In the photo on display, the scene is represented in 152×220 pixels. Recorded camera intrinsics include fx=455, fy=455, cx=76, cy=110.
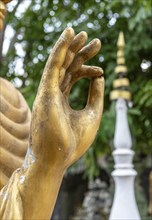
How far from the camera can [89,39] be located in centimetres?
498

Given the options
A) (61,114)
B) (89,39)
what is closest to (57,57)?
(61,114)

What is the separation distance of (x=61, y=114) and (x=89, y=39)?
13.8 feet

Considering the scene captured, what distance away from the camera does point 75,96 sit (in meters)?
5.19

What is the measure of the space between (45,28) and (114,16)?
2.75ft

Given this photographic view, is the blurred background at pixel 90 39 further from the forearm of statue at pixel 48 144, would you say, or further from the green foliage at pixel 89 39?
the forearm of statue at pixel 48 144

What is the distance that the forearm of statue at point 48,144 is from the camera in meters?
0.85

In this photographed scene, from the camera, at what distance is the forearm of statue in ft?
2.77

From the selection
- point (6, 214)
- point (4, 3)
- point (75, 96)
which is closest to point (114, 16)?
point (75, 96)

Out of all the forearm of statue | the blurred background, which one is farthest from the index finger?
the blurred background

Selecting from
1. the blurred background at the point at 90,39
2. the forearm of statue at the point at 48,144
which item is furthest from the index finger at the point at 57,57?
the blurred background at the point at 90,39

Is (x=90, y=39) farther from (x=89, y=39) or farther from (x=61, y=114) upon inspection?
(x=61, y=114)

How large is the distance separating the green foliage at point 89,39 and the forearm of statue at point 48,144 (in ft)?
12.6

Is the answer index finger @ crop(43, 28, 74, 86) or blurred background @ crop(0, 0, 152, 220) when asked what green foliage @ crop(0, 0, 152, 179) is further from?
index finger @ crop(43, 28, 74, 86)

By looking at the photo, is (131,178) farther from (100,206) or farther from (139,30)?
(100,206)
